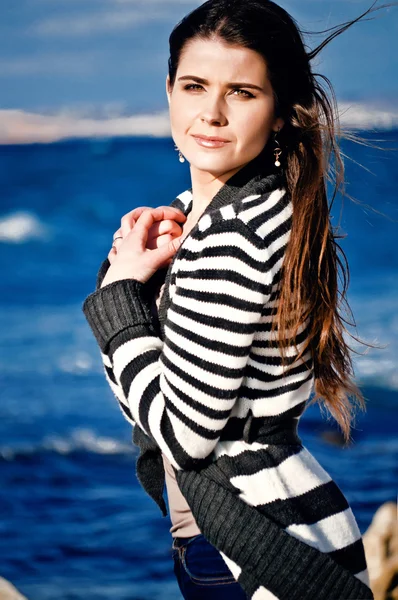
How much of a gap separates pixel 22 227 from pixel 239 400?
149 inches

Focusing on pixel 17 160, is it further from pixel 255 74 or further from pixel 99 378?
pixel 255 74

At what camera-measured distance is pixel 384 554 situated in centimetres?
271

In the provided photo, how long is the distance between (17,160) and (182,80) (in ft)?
11.6

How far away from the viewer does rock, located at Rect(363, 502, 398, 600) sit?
8.65 feet

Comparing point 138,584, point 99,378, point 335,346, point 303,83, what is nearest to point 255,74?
point 303,83

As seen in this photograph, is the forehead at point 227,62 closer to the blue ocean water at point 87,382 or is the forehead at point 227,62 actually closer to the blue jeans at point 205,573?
the blue jeans at point 205,573

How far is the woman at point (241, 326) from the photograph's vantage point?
4.11 ft

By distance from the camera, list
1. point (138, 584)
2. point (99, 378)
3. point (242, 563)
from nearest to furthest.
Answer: point (242, 563) → point (138, 584) → point (99, 378)

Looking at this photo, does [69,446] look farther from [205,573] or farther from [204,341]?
[204,341]

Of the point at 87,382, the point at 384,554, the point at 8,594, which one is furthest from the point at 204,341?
the point at 87,382

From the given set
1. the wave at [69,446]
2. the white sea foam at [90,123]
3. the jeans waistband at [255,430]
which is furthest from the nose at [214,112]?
the white sea foam at [90,123]

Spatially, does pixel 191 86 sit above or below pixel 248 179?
above

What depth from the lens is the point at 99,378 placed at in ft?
14.5

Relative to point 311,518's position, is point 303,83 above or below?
above
